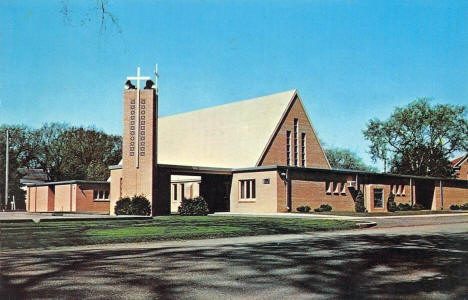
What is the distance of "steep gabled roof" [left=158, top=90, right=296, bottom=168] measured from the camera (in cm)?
4294

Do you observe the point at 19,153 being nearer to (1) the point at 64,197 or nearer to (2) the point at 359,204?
(1) the point at 64,197

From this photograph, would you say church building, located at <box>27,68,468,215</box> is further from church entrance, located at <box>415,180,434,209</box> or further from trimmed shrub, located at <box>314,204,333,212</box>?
trimmed shrub, located at <box>314,204,333,212</box>

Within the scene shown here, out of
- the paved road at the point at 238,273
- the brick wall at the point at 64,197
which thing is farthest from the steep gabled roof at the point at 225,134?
the paved road at the point at 238,273

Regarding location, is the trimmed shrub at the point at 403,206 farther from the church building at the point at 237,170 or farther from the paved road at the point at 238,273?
the paved road at the point at 238,273

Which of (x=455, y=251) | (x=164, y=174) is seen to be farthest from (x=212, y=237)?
(x=164, y=174)

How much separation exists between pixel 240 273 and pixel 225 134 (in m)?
38.2

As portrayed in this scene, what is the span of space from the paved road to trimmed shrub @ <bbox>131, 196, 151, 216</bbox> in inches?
758

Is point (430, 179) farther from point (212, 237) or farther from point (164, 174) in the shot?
point (212, 237)

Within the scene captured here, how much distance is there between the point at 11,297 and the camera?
263 inches

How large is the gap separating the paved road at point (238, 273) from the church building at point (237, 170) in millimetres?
21506

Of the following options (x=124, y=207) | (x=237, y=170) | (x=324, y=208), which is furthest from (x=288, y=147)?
(x=124, y=207)

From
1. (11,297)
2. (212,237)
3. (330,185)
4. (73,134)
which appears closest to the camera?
(11,297)

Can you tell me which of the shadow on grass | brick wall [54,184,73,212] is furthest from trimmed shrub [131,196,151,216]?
the shadow on grass

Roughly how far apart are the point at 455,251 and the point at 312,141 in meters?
34.3
